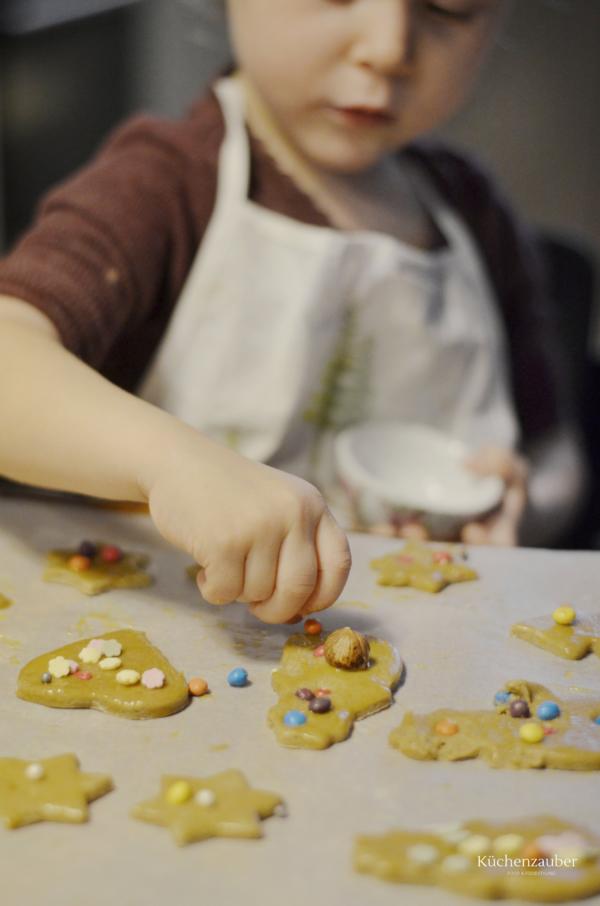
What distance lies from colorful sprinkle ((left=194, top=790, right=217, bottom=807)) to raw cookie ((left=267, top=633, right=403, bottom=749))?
55 mm

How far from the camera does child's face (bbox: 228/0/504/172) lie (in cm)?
78

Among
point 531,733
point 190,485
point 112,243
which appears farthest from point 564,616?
point 112,243

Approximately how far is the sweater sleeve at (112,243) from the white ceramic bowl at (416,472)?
213mm

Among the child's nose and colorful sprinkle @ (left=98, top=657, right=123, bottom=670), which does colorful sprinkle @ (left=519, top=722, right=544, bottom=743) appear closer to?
colorful sprinkle @ (left=98, top=657, right=123, bottom=670)

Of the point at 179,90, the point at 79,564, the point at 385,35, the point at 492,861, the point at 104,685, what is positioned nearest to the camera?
the point at 492,861

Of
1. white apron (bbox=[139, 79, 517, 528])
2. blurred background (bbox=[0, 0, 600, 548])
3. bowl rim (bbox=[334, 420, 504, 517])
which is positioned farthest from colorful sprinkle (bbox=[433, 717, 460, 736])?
blurred background (bbox=[0, 0, 600, 548])

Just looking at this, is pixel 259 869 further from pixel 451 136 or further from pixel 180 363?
pixel 451 136

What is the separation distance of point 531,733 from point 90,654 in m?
0.22

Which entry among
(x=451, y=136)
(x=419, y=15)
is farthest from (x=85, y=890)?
(x=451, y=136)

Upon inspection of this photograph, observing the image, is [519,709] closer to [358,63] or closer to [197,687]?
→ [197,687]

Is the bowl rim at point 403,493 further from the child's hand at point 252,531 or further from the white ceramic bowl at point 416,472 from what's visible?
the child's hand at point 252,531

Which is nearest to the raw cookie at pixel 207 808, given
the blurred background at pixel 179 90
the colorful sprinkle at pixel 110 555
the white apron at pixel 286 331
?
the colorful sprinkle at pixel 110 555

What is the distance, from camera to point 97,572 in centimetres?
60

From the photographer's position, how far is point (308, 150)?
0.87m
